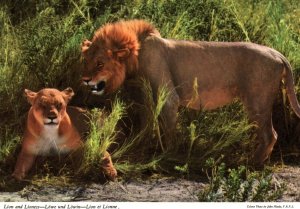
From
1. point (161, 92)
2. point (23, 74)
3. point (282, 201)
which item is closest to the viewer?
point (282, 201)

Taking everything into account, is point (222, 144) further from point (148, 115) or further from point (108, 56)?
point (108, 56)

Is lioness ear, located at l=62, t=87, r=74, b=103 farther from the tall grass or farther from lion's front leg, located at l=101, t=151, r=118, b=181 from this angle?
lion's front leg, located at l=101, t=151, r=118, b=181

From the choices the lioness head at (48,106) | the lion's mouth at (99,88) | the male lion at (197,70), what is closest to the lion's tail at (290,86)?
the male lion at (197,70)

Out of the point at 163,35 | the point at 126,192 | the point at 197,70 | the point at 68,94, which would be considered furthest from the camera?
the point at 163,35

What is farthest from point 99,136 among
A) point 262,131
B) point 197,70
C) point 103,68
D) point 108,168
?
point 262,131

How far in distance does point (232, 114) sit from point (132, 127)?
298mm

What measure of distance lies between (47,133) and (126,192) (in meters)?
0.26

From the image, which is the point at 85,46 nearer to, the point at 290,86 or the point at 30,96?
the point at 30,96

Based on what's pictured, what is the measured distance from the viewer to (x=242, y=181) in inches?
89.7

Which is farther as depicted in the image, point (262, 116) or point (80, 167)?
point (262, 116)

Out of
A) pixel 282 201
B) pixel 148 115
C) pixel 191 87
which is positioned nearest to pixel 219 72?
pixel 191 87

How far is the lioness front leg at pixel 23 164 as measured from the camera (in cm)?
223

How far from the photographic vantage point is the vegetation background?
2.35 m

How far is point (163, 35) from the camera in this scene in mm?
2615
